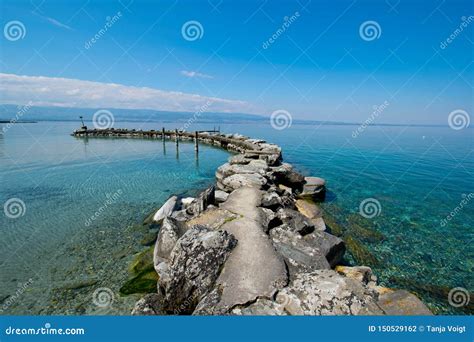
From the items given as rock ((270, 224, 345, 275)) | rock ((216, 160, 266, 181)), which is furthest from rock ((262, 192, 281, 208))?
rock ((216, 160, 266, 181))

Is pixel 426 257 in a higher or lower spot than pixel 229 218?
lower

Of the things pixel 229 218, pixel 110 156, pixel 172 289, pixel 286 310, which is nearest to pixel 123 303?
pixel 172 289

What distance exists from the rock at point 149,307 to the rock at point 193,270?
19 centimetres

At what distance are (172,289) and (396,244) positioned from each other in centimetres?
1063

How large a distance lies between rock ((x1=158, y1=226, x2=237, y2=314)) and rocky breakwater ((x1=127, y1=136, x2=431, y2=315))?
0.02 meters

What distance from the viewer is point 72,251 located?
10.8 metres

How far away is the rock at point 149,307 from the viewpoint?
657 centimetres

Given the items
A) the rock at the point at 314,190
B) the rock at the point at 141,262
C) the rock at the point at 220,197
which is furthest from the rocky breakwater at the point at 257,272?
the rock at the point at 314,190

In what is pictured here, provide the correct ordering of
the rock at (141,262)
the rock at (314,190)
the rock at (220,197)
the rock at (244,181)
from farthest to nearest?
the rock at (314,190), the rock at (244,181), the rock at (220,197), the rock at (141,262)

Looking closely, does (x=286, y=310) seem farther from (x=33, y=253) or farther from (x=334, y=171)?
(x=334, y=171)

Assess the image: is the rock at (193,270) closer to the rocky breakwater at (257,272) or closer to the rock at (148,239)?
the rocky breakwater at (257,272)

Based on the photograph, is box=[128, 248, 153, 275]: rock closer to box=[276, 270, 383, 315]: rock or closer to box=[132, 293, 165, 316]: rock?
box=[132, 293, 165, 316]: rock

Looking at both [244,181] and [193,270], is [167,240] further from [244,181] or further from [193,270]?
[244,181]

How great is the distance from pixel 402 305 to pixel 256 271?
11.0ft
